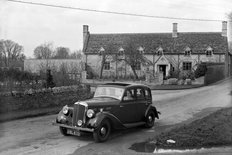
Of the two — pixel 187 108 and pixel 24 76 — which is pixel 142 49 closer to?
pixel 187 108

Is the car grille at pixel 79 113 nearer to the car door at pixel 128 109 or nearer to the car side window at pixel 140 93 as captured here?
the car door at pixel 128 109

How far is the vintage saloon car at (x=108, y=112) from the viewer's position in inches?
360

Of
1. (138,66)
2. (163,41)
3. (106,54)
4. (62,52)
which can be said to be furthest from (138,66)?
(62,52)

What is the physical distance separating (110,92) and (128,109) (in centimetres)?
94

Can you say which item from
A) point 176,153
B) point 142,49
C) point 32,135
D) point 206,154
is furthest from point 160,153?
point 142,49

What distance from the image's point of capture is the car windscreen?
10497 millimetres

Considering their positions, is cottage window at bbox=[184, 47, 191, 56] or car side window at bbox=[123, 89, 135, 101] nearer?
car side window at bbox=[123, 89, 135, 101]

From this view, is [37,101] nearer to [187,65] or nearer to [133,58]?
[133,58]

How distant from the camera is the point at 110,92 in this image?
10.7 meters

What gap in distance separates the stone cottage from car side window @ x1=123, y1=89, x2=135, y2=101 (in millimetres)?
36121

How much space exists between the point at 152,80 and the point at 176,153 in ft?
106

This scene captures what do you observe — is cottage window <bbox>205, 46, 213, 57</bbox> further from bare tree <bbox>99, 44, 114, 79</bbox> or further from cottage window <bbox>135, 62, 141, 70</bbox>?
Result: bare tree <bbox>99, 44, 114, 79</bbox>

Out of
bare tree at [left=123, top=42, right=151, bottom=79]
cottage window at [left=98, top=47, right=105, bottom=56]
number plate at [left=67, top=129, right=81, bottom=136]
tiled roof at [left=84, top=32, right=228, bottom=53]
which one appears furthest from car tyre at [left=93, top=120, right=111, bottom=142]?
cottage window at [left=98, top=47, right=105, bottom=56]

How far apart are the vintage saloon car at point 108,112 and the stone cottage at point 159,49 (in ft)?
117
